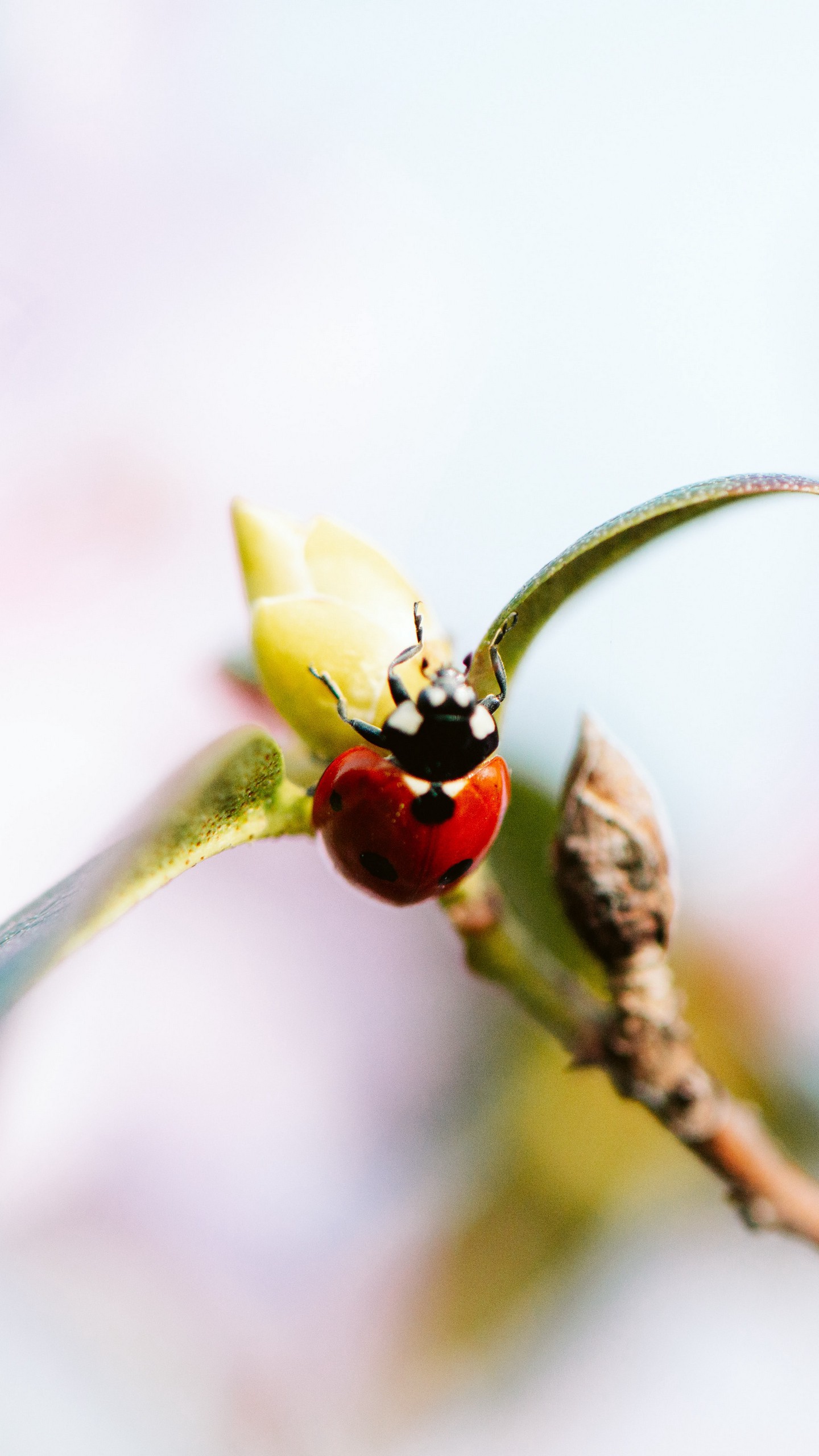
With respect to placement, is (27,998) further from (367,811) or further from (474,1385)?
(474,1385)

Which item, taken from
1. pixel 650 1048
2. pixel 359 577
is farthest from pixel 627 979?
pixel 359 577

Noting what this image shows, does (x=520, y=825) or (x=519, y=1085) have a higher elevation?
(x=520, y=825)

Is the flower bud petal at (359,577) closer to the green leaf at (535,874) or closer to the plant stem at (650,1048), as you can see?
the plant stem at (650,1048)

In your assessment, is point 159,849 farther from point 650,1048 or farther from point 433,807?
point 650,1048

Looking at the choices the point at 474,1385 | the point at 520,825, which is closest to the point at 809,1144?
the point at 520,825

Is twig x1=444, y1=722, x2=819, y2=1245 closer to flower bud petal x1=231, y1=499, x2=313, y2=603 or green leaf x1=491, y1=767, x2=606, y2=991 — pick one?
flower bud petal x1=231, y1=499, x2=313, y2=603

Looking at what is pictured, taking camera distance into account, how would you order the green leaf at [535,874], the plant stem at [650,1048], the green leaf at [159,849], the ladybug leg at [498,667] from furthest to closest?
the green leaf at [535,874] → the plant stem at [650,1048] → the ladybug leg at [498,667] → the green leaf at [159,849]

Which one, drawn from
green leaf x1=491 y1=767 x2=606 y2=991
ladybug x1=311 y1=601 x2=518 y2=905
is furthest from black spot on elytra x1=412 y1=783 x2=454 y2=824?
green leaf x1=491 y1=767 x2=606 y2=991

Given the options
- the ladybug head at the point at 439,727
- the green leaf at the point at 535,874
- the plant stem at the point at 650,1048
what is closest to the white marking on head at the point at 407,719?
the ladybug head at the point at 439,727
